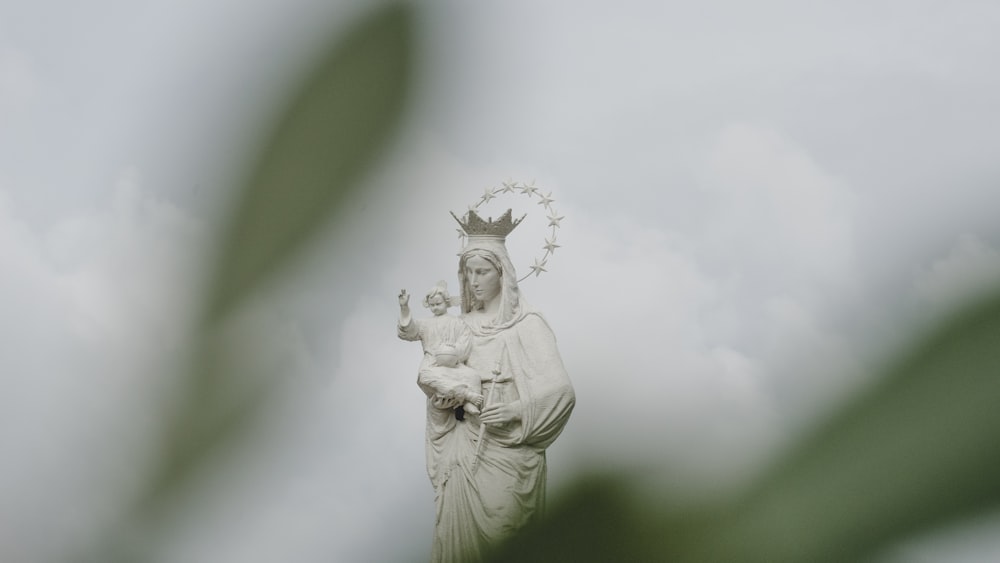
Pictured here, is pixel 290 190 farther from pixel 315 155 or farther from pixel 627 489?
pixel 627 489

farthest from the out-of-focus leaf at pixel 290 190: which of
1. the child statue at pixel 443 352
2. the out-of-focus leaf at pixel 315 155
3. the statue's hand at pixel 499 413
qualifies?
the statue's hand at pixel 499 413

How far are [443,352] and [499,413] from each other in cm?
43

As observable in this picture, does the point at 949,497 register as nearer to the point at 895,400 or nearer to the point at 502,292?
the point at 895,400

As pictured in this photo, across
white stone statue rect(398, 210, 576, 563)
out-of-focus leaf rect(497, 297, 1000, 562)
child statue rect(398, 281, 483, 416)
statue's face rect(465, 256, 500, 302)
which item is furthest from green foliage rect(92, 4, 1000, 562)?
statue's face rect(465, 256, 500, 302)

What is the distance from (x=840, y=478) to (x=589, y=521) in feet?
0.28

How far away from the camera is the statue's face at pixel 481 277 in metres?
6.46

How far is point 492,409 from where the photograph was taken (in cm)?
619

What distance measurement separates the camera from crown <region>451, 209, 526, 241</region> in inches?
255

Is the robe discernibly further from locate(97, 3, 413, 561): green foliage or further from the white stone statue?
locate(97, 3, 413, 561): green foliage

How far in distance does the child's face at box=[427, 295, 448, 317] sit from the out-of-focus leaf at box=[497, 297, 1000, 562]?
5812 millimetres

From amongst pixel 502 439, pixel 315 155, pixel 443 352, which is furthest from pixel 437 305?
pixel 315 155

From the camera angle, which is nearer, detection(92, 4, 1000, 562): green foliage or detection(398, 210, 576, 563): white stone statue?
detection(92, 4, 1000, 562): green foliage

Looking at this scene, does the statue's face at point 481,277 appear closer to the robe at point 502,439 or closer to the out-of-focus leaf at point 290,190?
the robe at point 502,439

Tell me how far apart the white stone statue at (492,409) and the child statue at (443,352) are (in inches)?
0.4
